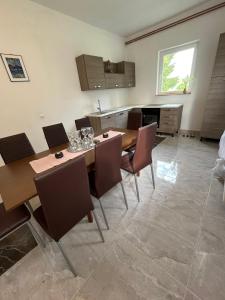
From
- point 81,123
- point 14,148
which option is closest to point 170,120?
point 81,123

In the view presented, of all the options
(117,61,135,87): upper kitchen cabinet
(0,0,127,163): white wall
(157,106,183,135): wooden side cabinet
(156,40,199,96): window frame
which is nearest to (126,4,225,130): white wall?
(156,40,199,96): window frame

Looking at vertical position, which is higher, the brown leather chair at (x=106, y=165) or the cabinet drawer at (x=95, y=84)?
the cabinet drawer at (x=95, y=84)

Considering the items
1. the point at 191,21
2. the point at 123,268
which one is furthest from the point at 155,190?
the point at 191,21

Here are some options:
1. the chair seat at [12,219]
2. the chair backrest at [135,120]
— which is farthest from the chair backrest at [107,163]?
the chair backrest at [135,120]

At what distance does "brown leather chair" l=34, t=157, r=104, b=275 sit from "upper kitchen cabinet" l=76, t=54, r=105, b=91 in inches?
105

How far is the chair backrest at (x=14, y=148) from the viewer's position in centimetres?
158

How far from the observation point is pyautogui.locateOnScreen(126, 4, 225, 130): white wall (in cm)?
298

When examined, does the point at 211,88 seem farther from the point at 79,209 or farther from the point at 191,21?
the point at 79,209

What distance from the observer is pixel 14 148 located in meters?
1.65

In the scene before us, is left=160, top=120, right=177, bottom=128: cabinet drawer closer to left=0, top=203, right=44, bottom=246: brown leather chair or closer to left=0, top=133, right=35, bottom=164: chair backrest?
left=0, top=133, right=35, bottom=164: chair backrest

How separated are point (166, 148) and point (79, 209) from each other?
2.60 metres

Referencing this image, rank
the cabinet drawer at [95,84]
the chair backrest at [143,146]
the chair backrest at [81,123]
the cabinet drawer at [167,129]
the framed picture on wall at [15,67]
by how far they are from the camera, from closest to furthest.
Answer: the chair backrest at [143,146]
the framed picture on wall at [15,67]
the chair backrest at [81,123]
the cabinet drawer at [95,84]
the cabinet drawer at [167,129]

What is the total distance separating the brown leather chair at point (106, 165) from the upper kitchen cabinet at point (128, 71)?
334cm

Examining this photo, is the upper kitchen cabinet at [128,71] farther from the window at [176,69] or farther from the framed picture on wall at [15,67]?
the framed picture on wall at [15,67]
